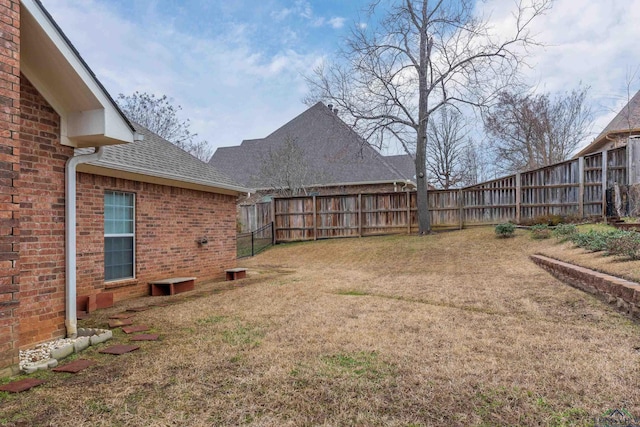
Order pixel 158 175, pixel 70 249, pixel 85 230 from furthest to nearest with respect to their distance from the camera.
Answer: pixel 158 175 → pixel 85 230 → pixel 70 249

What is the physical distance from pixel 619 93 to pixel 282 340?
19.1m

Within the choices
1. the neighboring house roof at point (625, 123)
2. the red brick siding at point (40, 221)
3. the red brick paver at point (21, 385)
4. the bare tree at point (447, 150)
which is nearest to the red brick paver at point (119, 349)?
the red brick paver at point (21, 385)

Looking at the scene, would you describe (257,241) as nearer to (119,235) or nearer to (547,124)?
(119,235)

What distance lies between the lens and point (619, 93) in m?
16.7

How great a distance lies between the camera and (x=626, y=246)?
689cm

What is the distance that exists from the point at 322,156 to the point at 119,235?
17324 mm

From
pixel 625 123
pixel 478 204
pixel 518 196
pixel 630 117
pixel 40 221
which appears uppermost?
pixel 630 117

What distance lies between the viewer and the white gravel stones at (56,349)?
3.74 meters

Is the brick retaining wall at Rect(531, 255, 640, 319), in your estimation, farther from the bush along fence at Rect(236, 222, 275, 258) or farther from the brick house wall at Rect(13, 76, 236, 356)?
the bush along fence at Rect(236, 222, 275, 258)

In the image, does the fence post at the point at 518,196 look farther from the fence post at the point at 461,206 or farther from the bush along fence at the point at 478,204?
the fence post at the point at 461,206

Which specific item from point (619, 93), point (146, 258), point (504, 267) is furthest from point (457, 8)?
point (146, 258)

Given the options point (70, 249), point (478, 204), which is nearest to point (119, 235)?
point (70, 249)

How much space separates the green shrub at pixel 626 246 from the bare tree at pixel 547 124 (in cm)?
1719

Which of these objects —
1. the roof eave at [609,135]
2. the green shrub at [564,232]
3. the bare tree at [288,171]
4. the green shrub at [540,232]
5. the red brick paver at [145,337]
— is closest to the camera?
the red brick paver at [145,337]
